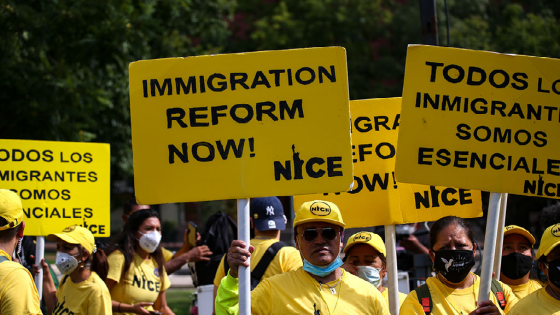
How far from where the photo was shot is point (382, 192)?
4.81m

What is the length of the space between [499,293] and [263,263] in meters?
1.79

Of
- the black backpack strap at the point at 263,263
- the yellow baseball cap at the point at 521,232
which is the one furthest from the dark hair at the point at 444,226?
the black backpack strap at the point at 263,263

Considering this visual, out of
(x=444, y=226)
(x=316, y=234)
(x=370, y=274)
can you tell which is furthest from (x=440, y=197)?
(x=316, y=234)

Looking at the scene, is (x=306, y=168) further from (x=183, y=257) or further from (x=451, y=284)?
(x=183, y=257)

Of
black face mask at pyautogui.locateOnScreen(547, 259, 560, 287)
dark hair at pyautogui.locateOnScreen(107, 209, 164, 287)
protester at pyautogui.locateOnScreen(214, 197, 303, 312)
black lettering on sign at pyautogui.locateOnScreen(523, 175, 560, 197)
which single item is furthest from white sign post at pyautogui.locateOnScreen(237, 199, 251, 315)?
dark hair at pyautogui.locateOnScreen(107, 209, 164, 287)

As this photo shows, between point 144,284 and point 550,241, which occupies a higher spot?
point 550,241

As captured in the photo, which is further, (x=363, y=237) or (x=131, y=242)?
(x=131, y=242)

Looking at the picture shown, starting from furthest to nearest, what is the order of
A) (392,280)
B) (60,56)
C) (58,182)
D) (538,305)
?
(60,56) < (58,182) < (392,280) < (538,305)

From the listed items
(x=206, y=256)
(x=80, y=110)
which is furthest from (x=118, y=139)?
(x=206, y=256)

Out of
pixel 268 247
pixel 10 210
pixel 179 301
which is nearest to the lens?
pixel 10 210

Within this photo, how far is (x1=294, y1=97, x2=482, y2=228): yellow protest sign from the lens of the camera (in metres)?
4.77

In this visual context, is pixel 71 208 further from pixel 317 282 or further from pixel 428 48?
pixel 428 48

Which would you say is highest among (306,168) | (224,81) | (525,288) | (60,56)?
(60,56)

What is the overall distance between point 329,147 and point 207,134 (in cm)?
71
